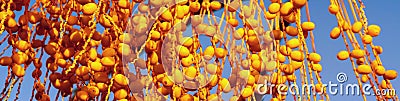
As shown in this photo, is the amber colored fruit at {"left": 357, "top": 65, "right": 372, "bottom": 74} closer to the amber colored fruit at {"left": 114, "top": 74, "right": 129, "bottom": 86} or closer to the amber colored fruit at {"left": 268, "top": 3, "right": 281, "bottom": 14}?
the amber colored fruit at {"left": 268, "top": 3, "right": 281, "bottom": 14}

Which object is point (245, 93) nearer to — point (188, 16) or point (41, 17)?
point (188, 16)

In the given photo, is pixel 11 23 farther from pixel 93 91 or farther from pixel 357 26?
pixel 357 26

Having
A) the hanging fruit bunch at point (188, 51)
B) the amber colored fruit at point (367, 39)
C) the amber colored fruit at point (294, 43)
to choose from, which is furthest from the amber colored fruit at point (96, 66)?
the amber colored fruit at point (367, 39)

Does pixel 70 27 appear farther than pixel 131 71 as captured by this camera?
Yes

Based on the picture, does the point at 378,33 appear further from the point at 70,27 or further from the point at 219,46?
the point at 70,27

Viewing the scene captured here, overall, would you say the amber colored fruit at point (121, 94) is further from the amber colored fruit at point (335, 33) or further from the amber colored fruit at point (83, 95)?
the amber colored fruit at point (335, 33)

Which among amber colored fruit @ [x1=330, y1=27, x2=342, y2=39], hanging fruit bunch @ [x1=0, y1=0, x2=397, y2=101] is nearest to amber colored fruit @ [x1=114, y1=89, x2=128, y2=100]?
hanging fruit bunch @ [x1=0, y1=0, x2=397, y2=101]

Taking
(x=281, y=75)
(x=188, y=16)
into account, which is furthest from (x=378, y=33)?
(x=188, y=16)

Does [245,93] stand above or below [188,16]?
below
